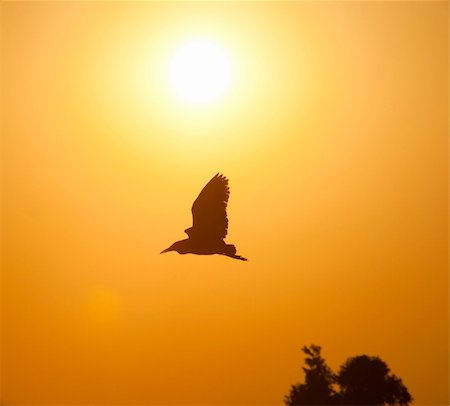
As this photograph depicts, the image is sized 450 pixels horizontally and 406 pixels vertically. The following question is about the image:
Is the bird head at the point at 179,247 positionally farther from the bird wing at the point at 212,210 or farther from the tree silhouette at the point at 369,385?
the tree silhouette at the point at 369,385

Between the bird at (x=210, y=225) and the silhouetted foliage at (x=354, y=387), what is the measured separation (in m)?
0.71

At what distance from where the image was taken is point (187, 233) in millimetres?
2229

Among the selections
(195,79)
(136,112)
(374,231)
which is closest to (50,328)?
(136,112)

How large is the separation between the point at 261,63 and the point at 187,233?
3.23 ft

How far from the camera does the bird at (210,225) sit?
208 centimetres

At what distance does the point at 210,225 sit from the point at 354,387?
0.92 metres

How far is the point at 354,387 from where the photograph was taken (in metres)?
1.69

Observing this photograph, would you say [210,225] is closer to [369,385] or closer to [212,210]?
[212,210]

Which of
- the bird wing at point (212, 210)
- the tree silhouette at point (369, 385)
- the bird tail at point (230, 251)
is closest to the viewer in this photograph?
the tree silhouette at point (369, 385)

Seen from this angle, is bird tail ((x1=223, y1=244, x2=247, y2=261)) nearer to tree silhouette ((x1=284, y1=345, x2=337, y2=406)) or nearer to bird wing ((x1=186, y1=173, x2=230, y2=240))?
bird wing ((x1=186, y1=173, x2=230, y2=240))

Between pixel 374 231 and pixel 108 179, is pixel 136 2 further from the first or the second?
pixel 374 231

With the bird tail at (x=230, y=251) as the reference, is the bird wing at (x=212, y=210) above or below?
above

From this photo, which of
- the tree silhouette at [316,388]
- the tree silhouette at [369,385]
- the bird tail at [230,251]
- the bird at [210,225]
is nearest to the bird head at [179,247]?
the bird at [210,225]

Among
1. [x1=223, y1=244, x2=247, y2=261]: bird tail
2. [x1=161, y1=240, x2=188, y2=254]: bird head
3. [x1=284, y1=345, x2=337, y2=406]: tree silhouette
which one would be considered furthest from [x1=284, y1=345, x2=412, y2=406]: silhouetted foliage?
[x1=161, y1=240, x2=188, y2=254]: bird head
